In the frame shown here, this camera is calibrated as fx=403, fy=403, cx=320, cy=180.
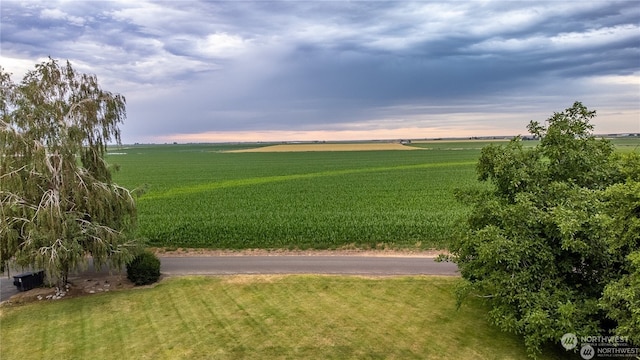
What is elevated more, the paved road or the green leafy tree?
the green leafy tree

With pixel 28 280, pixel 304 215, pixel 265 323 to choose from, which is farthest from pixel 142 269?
pixel 304 215

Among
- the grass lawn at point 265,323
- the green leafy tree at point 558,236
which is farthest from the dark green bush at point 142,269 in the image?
the green leafy tree at point 558,236

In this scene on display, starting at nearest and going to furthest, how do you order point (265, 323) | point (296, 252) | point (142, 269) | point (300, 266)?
point (265, 323) → point (142, 269) → point (300, 266) → point (296, 252)

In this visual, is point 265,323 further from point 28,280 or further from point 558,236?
point 28,280

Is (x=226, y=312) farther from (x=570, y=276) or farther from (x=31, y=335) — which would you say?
(x=570, y=276)

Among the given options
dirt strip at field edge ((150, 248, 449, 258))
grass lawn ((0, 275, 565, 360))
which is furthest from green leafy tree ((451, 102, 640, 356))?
dirt strip at field edge ((150, 248, 449, 258))

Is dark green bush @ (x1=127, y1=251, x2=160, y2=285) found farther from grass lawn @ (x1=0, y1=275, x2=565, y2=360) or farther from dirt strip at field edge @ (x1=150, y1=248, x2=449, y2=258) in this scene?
dirt strip at field edge @ (x1=150, y1=248, x2=449, y2=258)
